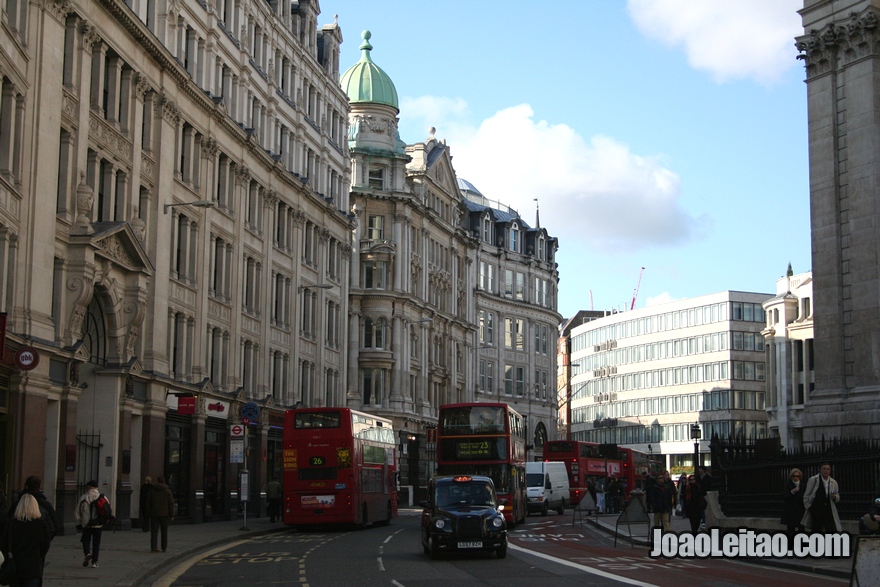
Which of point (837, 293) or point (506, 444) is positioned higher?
point (837, 293)

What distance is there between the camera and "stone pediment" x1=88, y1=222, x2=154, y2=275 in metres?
35.2

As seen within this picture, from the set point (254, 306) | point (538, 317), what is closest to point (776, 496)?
point (254, 306)

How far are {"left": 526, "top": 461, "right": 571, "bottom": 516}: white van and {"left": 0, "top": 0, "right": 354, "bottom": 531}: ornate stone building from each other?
11.8 metres

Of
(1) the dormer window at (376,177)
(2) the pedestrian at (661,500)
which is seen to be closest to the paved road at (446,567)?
(2) the pedestrian at (661,500)

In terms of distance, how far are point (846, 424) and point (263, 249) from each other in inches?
1142

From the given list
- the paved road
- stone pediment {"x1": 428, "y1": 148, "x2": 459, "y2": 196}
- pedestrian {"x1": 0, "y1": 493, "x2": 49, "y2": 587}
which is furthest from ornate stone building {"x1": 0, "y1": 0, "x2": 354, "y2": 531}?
stone pediment {"x1": 428, "y1": 148, "x2": 459, "y2": 196}

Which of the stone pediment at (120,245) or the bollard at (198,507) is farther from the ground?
the stone pediment at (120,245)

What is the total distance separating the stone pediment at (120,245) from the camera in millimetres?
35156

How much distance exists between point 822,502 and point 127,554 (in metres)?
15.2

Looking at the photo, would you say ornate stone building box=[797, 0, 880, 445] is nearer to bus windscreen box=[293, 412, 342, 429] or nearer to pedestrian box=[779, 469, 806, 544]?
pedestrian box=[779, 469, 806, 544]

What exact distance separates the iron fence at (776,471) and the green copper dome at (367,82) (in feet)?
169

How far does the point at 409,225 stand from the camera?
3250 inches

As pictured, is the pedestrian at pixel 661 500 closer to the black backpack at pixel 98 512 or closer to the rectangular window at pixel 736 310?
the black backpack at pixel 98 512

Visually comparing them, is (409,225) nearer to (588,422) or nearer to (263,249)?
(263,249)
